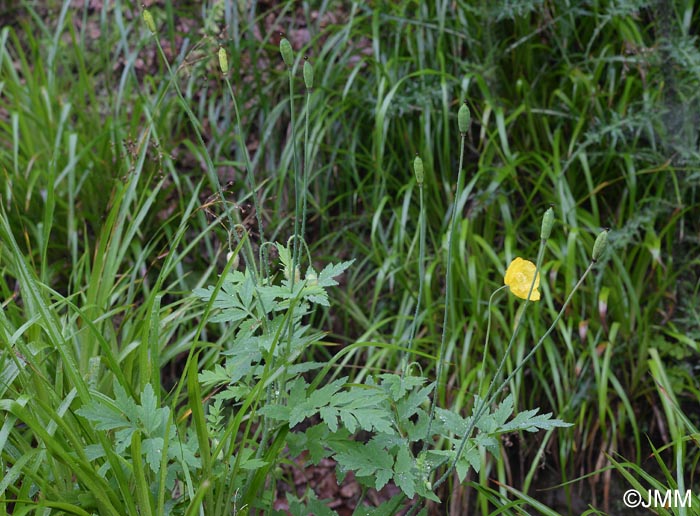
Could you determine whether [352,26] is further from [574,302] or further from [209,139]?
[574,302]

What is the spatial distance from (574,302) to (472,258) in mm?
336

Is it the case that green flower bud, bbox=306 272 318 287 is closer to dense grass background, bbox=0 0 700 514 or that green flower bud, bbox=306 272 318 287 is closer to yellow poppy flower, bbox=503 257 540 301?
yellow poppy flower, bbox=503 257 540 301

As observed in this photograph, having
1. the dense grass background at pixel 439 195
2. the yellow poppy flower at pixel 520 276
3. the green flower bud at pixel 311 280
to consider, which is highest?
the green flower bud at pixel 311 280

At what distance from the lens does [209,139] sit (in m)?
3.06

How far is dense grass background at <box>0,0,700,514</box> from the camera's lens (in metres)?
2.16

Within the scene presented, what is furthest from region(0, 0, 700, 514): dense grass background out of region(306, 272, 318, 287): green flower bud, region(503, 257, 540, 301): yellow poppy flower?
region(503, 257, 540, 301): yellow poppy flower

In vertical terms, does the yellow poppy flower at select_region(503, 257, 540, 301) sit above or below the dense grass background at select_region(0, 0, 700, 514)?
above

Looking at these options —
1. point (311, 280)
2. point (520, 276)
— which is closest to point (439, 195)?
point (520, 276)

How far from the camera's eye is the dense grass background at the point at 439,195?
2156mm

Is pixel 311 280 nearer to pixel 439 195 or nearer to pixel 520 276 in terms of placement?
pixel 520 276

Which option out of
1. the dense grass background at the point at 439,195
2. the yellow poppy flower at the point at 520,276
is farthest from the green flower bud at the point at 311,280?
the dense grass background at the point at 439,195

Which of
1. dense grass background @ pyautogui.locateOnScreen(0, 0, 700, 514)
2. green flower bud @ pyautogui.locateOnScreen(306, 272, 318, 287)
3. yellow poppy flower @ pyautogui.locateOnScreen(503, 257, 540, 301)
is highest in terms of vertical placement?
green flower bud @ pyautogui.locateOnScreen(306, 272, 318, 287)

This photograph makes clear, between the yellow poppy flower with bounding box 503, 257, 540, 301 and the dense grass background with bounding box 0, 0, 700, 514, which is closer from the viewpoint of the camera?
the yellow poppy flower with bounding box 503, 257, 540, 301

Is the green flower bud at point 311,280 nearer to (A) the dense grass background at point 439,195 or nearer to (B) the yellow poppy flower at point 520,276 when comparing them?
(B) the yellow poppy flower at point 520,276
